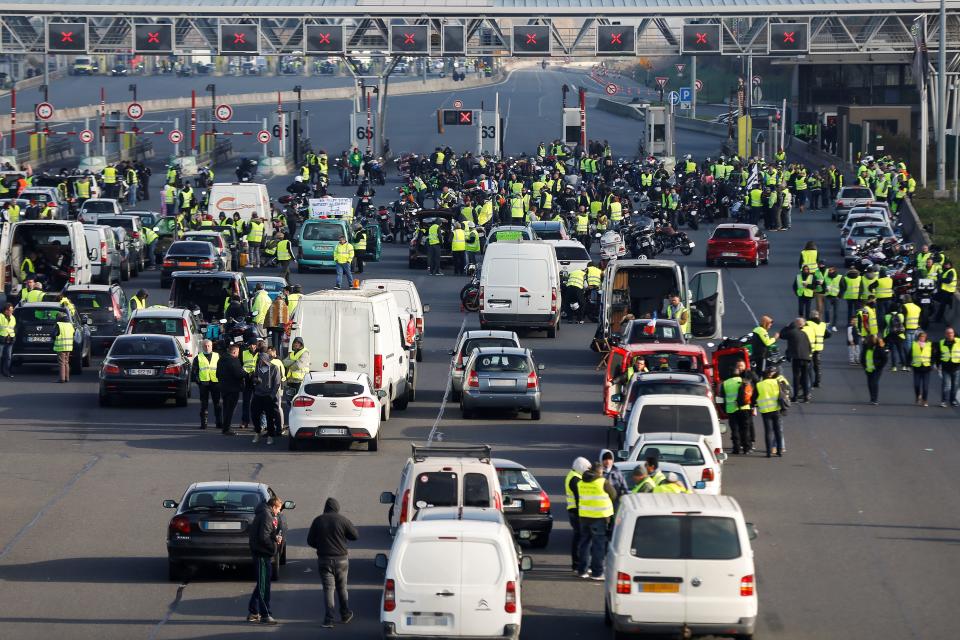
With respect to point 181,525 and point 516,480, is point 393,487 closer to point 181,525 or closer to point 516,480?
point 516,480

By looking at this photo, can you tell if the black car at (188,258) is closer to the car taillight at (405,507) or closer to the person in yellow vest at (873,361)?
the person in yellow vest at (873,361)

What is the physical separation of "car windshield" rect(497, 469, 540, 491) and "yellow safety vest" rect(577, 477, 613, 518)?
162 centimetres

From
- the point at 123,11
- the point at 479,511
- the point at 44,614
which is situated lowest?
the point at 44,614

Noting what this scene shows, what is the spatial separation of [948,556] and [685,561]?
579 cm

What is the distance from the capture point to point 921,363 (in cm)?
3048

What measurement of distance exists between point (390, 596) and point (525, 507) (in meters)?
5.37

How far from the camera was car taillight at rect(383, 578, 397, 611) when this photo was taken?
595 inches

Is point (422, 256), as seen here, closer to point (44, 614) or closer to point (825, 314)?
point (825, 314)

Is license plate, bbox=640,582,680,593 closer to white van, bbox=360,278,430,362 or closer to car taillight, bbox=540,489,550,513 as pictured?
car taillight, bbox=540,489,550,513

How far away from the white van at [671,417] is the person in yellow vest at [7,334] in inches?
574

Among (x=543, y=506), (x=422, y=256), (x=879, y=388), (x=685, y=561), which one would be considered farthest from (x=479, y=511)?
(x=422, y=256)

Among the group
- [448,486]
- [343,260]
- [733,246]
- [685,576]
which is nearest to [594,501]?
[448,486]

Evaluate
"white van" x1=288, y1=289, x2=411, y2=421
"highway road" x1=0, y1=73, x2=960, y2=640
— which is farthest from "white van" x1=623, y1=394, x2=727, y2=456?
"white van" x1=288, y1=289, x2=411, y2=421

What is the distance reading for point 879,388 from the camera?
3278 centimetres
